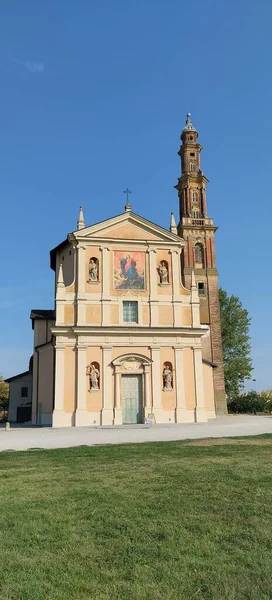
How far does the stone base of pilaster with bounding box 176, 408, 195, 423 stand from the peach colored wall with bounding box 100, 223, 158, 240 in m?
11.8

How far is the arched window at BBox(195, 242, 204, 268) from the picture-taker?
43.1 metres

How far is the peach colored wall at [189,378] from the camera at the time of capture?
1224 inches

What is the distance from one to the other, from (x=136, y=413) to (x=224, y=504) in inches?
950

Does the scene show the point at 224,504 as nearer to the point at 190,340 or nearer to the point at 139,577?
the point at 139,577

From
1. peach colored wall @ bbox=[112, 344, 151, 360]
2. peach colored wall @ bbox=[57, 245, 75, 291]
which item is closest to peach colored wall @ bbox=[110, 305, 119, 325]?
peach colored wall @ bbox=[112, 344, 151, 360]

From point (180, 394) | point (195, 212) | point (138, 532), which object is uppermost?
point (195, 212)

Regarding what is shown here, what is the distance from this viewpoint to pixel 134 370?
30.7m

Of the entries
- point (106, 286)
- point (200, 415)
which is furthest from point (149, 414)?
point (106, 286)

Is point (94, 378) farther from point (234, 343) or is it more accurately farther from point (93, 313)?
point (234, 343)

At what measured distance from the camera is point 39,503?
7.13 m

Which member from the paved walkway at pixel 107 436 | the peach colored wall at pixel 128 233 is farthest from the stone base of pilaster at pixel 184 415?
the peach colored wall at pixel 128 233

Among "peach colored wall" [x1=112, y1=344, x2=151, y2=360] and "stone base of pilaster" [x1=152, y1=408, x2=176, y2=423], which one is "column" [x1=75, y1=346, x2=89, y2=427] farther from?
"stone base of pilaster" [x1=152, y1=408, x2=176, y2=423]

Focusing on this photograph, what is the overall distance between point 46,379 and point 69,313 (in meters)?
5.08

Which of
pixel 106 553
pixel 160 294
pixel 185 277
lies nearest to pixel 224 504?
pixel 106 553
